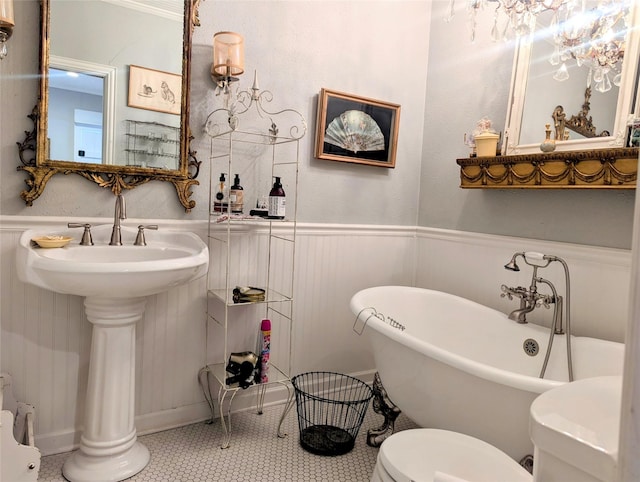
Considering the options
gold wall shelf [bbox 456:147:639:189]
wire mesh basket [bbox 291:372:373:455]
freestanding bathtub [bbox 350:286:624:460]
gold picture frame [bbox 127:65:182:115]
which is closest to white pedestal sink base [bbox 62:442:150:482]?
wire mesh basket [bbox 291:372:373:455]

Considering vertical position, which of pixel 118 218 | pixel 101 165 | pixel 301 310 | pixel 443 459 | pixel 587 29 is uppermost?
pixel 587 29

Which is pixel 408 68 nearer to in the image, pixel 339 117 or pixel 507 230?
pixel 339 117

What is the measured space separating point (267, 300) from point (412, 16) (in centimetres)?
193

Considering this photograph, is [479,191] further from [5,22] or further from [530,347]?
[5,22]

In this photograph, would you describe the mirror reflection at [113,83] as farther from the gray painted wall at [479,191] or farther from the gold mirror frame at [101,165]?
the gray painted wall at [479,191]

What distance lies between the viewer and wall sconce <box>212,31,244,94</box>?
6.55 feet

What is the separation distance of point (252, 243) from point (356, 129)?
89cm

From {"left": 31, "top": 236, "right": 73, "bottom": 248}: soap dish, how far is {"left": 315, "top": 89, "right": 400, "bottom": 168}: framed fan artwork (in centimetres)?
129

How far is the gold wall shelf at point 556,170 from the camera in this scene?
172 cm

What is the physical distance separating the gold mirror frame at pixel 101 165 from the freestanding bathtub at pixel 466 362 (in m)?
1.01

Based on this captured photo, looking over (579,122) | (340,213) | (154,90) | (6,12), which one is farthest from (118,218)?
(579,122)

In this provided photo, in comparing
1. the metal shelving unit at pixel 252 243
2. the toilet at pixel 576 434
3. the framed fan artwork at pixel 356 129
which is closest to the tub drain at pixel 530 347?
the metal shelving unit at pixel 252 243

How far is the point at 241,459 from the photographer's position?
1.93 m

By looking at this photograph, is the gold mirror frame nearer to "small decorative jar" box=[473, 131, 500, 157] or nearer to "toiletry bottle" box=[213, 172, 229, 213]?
"toiletry bottle" box=[213, 172, 229, 213]
